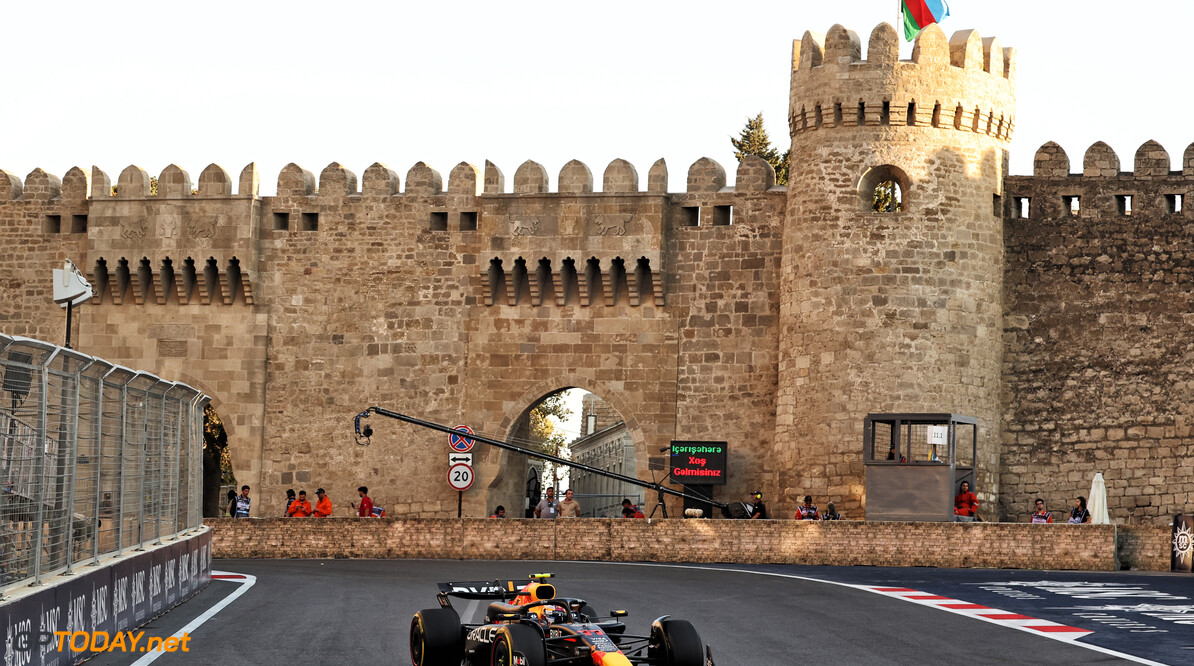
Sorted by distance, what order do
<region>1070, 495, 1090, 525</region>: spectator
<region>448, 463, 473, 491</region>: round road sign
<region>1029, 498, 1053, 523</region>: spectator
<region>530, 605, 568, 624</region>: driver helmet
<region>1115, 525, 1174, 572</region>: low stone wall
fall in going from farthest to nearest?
<region>448, 463, 473, 491</region>: round road sign < <region>1029, 498, 1053, 523</region>: spectator < <region>1070, 495, 1090, 525</region>: spectator < <region>1115, 525, 1174, 572</region>: low stone wall < <region>530, 605, 568, 624</region>: driver helmet

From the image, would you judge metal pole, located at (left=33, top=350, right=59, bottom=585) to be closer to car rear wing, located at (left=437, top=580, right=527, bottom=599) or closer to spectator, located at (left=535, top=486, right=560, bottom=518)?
car rear wing, located at (left=437, top=580, right=527, bottom=599)

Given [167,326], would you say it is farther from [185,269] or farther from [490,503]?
[490,503]

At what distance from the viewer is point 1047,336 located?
98.2 feet

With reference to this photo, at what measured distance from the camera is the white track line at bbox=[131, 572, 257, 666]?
38.0ft

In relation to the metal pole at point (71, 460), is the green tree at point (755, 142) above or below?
above

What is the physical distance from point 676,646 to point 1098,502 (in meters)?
→ 18.2

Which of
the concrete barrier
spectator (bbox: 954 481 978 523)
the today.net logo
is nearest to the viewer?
the concrete barrier

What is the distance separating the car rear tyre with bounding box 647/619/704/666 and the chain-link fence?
3941 millimetres

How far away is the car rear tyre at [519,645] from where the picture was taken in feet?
31.2

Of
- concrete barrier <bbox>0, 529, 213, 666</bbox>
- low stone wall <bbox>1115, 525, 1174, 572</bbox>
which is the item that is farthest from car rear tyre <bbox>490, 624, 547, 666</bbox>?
low stone wall <bbox>1115, 525, 1174, 572</bbox>

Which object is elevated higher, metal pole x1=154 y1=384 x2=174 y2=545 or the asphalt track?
metal pole x1=154 y1=384 x2=174 y2=545

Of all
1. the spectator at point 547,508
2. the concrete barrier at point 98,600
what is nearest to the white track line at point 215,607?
the concrete barrier at point 98,600

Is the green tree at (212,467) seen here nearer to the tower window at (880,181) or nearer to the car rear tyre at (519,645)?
the tower window at (880,181)

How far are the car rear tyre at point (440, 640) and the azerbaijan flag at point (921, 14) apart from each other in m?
22.0
